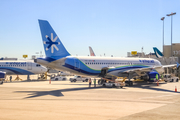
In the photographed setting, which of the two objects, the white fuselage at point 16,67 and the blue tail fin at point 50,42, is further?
the white fuselage at point 16,67

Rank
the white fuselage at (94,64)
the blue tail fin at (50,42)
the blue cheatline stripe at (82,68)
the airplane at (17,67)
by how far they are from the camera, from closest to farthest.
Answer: the blue tail fin at (50,42) < the white fuselage at (94,64) < the blue cheatline stripe at (82,68) < the airplane at (17,67)

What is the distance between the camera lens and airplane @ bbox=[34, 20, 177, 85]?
90.7 feet

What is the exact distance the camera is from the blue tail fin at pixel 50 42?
88.8ft

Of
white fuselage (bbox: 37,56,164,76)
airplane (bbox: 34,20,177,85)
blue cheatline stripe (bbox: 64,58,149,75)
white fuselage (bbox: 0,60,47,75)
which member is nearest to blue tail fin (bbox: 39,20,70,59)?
airplane (bbox: 34,20,177,85)

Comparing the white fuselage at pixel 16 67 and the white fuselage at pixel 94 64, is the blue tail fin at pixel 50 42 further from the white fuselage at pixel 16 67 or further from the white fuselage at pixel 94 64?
the white fuselage at pixel 16 67

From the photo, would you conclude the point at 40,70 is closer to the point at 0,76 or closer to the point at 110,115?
the point at 0,76

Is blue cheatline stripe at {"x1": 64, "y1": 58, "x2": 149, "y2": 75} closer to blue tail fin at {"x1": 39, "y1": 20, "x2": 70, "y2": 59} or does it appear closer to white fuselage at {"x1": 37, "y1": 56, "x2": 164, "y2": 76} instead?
white fuselage at {"x1": 37, "y1": 56, "x2": 164, "y2": 76}

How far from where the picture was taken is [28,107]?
1614 cm

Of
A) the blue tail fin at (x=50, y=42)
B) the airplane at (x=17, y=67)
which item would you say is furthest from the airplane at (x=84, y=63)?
the airplane at (x=17, y=67)

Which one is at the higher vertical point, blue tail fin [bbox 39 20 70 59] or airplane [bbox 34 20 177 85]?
blue tail fin [bbox 39 20 70 59]

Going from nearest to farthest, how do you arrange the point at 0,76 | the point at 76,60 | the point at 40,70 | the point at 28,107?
the point at 28,107 < the point at 76,60 < the point at 0,76 < the point at 40,70

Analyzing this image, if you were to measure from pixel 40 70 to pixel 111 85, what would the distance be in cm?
2693

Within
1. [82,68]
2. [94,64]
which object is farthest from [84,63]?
[94,64]

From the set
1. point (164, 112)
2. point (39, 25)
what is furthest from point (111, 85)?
point (164, 112)
